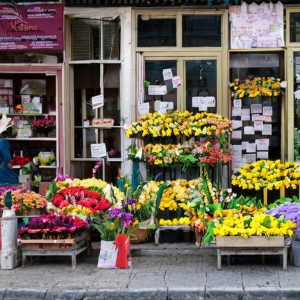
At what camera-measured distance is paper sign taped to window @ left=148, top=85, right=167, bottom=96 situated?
39.5ft

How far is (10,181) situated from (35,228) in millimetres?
2390

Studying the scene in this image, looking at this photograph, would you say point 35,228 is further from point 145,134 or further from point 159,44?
point 159,44

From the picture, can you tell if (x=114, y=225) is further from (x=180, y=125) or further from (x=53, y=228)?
(x=180, y=125)

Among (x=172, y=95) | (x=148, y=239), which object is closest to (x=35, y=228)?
(x=148, y=239)

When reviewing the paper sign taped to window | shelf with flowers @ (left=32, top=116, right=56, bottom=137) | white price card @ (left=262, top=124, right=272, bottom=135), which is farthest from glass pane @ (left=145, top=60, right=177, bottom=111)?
shelf with flowers @ (left=32, top=116, right=56, bottom=137)

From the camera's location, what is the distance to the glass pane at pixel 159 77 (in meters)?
12.0

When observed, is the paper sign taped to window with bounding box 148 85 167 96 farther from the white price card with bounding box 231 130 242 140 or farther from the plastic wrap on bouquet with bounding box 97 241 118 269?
the plastic wrap on bouquet with bounding box 97 241 118 269

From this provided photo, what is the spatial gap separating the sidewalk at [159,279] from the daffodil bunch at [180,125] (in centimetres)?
200

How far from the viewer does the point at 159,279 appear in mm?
8750

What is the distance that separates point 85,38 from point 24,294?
552 centimetres

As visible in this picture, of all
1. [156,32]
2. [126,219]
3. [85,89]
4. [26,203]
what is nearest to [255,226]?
[126,219]

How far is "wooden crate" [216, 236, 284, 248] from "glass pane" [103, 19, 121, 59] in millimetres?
4537

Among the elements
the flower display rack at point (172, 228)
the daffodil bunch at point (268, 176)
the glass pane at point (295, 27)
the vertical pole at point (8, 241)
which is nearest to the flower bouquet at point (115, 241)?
the flower display rack at point (172, 228)

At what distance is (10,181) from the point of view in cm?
1170
